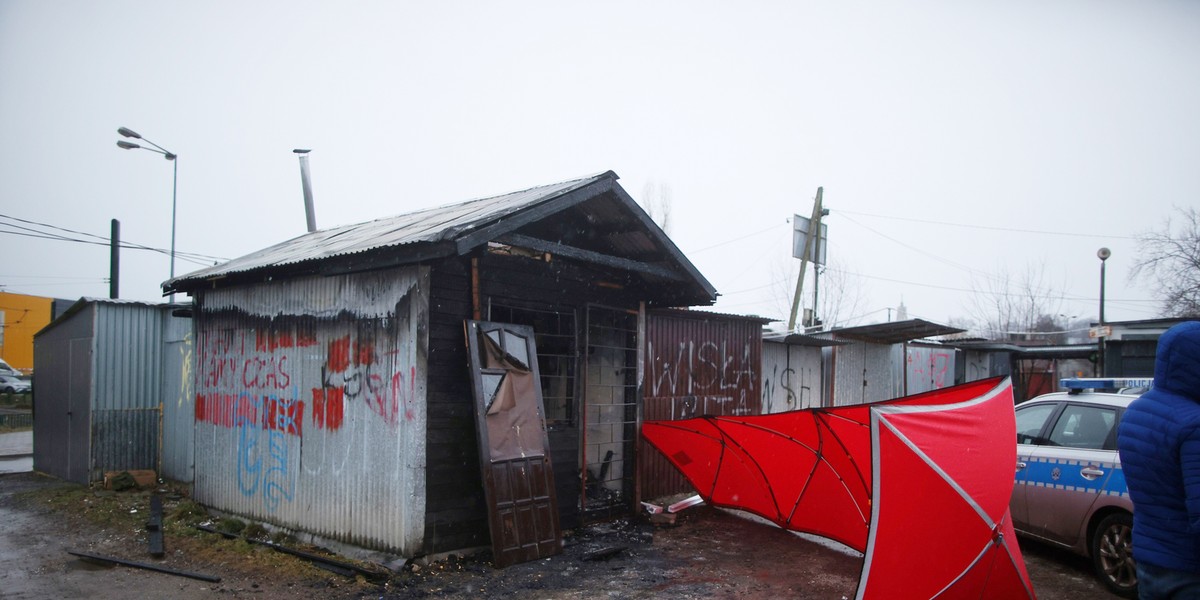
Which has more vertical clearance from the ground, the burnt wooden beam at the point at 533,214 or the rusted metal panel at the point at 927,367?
the burnt wooden beam at the point at 533,214

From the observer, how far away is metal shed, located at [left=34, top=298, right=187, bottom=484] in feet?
37.5

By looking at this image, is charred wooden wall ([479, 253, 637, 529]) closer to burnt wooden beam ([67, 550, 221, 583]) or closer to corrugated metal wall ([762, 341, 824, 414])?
burnt wooden beam ([67, 550, 221, 583])

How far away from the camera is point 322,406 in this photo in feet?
25.2

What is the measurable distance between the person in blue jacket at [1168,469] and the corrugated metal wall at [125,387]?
42.5 feet

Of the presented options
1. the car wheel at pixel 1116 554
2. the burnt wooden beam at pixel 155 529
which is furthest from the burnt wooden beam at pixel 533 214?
the car wheel at pixel 1116 554

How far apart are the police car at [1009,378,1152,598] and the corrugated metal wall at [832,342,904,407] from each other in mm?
7295

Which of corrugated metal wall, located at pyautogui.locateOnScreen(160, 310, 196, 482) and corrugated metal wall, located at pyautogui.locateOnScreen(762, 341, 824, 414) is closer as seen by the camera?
corrugated metal wall, located at pyautogui.locateOnScreen(160, 310, 196, 482)

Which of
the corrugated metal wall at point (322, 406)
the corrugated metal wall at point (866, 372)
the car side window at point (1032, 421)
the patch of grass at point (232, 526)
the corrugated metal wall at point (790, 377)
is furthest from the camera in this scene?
the corrugated metal wall at point (866, 372)

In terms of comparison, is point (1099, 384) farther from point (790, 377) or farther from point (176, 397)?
point (176, 397)

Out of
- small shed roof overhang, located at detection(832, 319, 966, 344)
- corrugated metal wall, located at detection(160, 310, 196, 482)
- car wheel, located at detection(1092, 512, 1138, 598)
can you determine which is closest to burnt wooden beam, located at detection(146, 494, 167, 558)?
corrugated metal wall, located at detection(160, 310, 196, 482)

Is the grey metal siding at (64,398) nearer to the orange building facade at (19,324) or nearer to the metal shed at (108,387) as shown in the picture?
the metal shed at (108,387)

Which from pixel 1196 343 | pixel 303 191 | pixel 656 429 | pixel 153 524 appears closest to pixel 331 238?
pixel 153 524

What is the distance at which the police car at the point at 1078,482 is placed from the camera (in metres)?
6.25

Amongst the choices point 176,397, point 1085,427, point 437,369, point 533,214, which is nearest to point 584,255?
point 533,214
